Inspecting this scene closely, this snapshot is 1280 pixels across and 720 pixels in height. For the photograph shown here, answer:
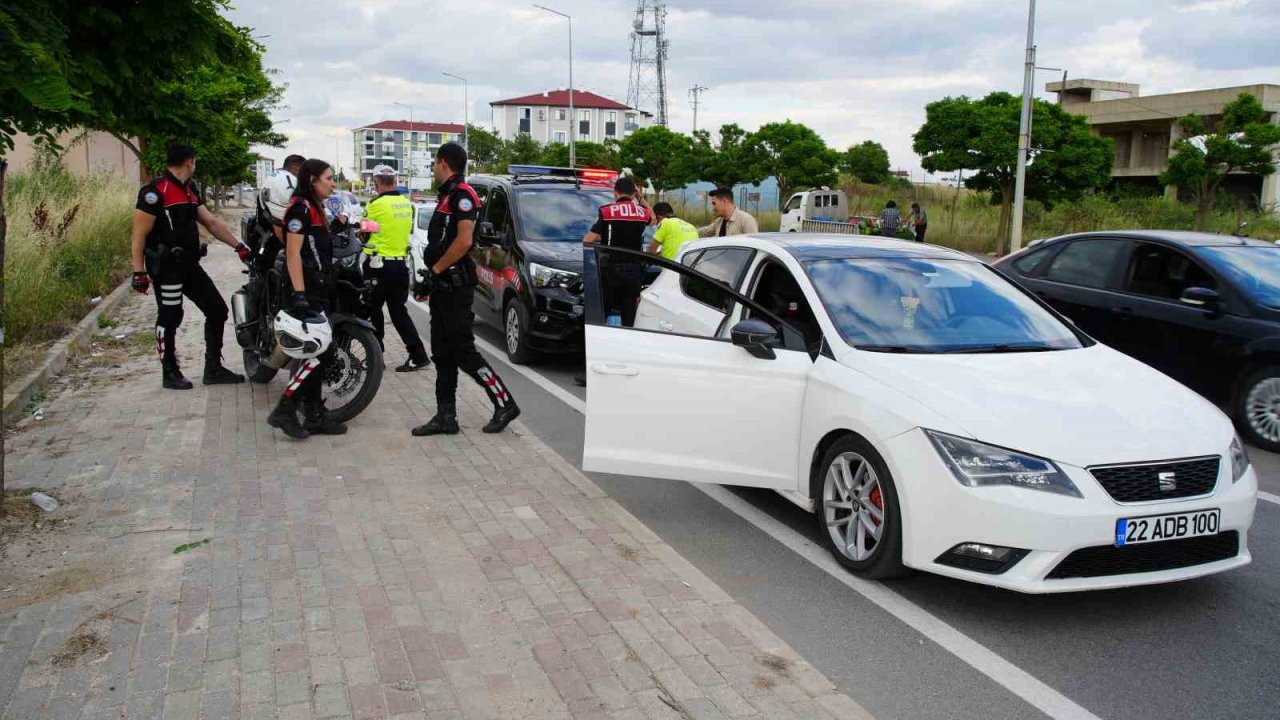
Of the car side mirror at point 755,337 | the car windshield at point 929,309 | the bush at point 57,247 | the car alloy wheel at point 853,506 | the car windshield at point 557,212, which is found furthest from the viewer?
the car windshield at point 557,212

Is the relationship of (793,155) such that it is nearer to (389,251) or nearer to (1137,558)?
(389,251)

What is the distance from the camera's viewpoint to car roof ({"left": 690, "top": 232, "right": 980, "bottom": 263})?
5695 millimetres

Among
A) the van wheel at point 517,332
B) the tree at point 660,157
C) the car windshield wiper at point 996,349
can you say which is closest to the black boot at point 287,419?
the van wheel at point 517,332

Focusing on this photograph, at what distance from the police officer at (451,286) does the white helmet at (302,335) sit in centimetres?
74

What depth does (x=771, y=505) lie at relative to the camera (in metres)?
5.87

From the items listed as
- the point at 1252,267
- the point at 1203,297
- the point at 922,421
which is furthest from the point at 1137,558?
the point at 1252,267

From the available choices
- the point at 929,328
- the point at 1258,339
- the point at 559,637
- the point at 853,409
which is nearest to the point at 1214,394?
the point at 1258,339

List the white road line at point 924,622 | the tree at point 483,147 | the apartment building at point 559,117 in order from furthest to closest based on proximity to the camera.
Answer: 1. the apartment building at point 559,117
2. the tree at point 483,147
3. the white road line at point 924,622

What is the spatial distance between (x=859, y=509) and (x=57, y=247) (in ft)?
43.5

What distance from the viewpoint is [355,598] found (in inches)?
167

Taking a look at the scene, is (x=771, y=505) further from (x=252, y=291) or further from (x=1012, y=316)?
(x=252, y=291)

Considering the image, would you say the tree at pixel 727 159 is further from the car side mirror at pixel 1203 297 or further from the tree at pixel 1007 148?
the car side mirror at pixel 1203 297

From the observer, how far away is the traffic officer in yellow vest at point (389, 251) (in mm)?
9125

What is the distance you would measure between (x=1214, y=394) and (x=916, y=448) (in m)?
4.85
